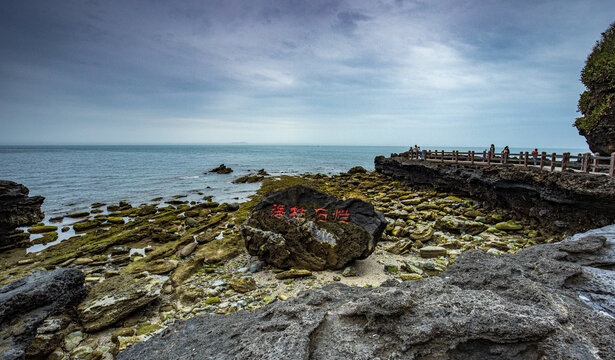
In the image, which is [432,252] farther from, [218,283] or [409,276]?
[218,283]

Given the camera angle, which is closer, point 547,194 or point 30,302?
point 30,302

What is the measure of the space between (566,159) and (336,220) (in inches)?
511

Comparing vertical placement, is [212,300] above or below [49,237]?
above

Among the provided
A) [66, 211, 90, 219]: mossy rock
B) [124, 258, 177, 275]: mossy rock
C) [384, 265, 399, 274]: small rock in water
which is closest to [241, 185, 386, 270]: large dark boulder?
[384, 265, 399, 274]: small rock in water

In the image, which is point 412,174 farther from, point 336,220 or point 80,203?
point 80,203

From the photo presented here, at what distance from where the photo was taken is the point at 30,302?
5.36 meters

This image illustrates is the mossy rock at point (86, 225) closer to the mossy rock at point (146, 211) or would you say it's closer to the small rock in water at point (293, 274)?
the mossy rock at point (146, 211)

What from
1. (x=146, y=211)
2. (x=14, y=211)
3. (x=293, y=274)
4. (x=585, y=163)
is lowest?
(x=146, y=211)

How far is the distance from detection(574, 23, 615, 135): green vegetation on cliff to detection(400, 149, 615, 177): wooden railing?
278 centimetres

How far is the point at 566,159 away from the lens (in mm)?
13148

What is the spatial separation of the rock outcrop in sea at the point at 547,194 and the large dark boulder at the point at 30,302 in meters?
17.3

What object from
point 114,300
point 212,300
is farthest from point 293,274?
point 114,300

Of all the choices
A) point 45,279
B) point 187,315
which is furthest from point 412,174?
point 45,279

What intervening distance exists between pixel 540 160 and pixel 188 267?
2176cm
